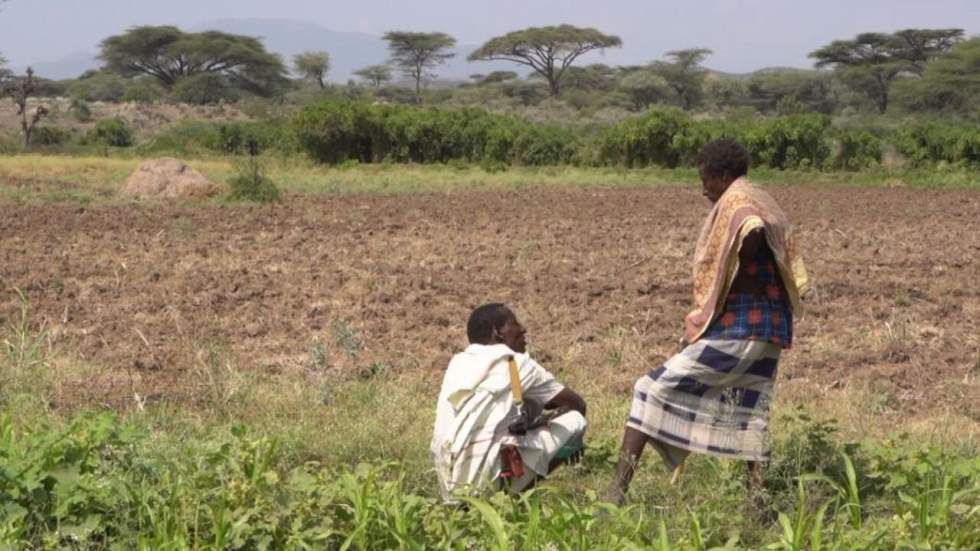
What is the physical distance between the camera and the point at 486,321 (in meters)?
4.54

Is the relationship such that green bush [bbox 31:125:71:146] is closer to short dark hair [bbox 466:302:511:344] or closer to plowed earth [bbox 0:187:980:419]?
plowed earth [bbox 0:187:980:419]

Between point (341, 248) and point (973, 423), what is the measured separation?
25.5ft

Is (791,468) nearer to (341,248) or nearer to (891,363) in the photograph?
(891,363)

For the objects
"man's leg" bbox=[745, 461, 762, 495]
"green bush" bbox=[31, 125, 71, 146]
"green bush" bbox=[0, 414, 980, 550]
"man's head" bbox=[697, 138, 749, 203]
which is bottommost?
"green bush" bbox=[31, 125, 71, 146]

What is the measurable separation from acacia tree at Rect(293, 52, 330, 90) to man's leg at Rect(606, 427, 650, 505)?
62401 millimetres

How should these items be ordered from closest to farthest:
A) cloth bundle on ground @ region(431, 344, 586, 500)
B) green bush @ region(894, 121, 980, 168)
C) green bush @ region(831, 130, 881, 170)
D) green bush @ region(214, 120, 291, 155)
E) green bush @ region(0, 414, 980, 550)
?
1. green bush @ region(0, 414, 980, 550)
2. cloth bundle on ground @ region(431, 344, 586, 500)
3. green bush @ region(894, 121, 980, 168)
4. green bush @ region(831, 130, 881, 170)
5. green bush @ region(214, 120, 291, 155)

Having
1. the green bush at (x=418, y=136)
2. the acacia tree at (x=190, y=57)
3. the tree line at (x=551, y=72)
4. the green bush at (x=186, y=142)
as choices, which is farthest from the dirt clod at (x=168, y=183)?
the acacia tree at (x=190, y=57)

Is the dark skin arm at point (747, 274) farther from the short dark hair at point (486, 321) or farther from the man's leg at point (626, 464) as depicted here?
the short dark hair at point (486, 321)

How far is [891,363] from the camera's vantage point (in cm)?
742

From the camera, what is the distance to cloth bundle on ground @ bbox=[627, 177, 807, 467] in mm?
4391

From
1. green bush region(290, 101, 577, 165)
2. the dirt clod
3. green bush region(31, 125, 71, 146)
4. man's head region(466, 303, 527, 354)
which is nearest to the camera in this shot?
man's head region(466, 303, 527, 354)

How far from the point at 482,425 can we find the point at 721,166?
130cm

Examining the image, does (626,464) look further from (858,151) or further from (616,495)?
(858,151)

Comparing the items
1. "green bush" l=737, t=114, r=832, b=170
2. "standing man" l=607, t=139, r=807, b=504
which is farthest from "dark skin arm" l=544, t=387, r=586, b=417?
"green bush" l=737, t=114, r=832, b=170
